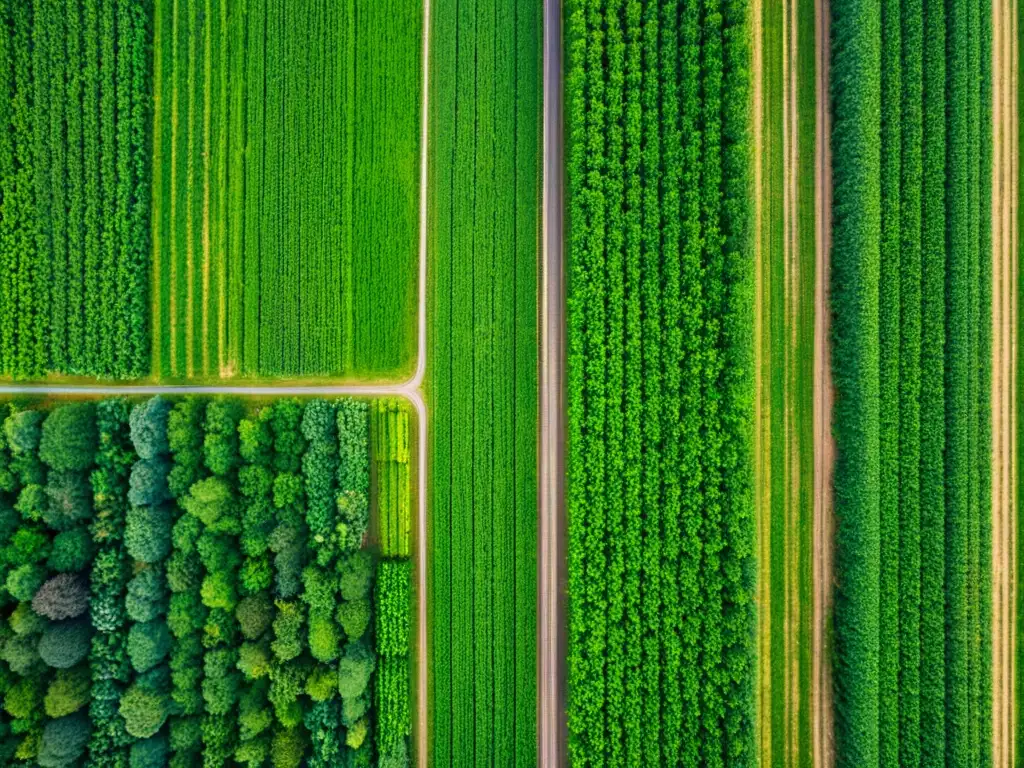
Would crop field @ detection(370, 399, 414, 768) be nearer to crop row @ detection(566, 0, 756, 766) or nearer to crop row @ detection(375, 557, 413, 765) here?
crop row @ detection(375, 557, 413, 765)

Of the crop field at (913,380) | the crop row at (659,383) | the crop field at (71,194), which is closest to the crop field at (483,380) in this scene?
the crop row at (659,383)

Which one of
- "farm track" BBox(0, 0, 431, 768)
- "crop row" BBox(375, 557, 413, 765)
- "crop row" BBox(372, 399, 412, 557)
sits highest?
"farm track" BBox(0, 0, 431, 768)

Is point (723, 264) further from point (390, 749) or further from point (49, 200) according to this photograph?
point (49, 200)

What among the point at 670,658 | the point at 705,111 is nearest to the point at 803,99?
the point at 705,111

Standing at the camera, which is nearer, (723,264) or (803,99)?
(723,264)

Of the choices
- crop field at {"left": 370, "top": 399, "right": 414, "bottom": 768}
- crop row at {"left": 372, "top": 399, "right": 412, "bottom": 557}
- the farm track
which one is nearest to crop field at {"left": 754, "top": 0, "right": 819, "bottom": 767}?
the farm track

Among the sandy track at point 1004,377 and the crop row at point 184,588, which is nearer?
the crop row at point 184,588

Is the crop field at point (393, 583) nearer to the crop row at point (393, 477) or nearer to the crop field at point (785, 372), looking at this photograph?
the crop row at point (393, 477)
